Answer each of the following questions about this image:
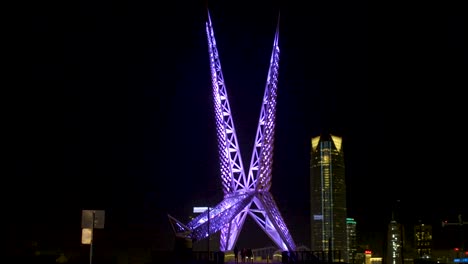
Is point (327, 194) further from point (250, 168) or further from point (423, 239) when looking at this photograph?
point (250, 168)

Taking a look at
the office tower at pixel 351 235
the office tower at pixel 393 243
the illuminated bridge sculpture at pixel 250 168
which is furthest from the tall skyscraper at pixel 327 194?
the illuminated bridge sculpture at pixel 250 168

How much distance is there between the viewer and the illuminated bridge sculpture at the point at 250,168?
174 feet

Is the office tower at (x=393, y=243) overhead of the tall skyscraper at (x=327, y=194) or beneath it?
beneath

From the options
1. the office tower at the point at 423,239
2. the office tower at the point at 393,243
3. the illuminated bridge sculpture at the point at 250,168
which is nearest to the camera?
the illuminated bridge sculpture at the point at 250,168

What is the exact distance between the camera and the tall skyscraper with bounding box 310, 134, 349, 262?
5527 inches

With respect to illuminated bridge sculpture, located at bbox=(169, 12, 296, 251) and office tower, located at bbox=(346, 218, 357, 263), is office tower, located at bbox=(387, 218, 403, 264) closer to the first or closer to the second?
office tower, located at bbox=(346, 218, 357, 263)

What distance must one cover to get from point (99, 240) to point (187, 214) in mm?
15077

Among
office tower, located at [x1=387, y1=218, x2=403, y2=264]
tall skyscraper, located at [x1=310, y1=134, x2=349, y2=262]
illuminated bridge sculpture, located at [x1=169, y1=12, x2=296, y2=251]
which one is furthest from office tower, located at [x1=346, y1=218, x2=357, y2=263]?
illuminated bridge sculpture, located at [x1=169, y1=12, x2=296, y2=251]

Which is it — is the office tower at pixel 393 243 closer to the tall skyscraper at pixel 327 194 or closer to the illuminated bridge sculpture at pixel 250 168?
the tall skyscraper at pixel 327 194

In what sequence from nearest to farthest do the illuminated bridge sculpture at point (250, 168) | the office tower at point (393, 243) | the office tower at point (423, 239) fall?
the illuminated bridge sculpture at point (250, 168) < the office tower at point (393, 243) < the office tower at point (423, 239)

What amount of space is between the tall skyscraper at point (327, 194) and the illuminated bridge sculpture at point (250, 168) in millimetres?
82250

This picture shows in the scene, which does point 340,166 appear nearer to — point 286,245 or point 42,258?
point 286,245

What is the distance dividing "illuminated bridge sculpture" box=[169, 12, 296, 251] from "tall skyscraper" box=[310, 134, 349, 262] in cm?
8225

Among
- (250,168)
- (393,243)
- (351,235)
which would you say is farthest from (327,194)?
(250,168)
